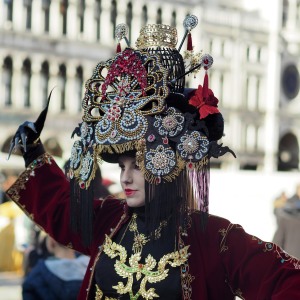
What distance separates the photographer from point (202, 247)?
3170 millimetres

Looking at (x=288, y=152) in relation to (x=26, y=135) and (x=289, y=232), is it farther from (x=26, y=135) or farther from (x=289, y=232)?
(x=26, y=135)

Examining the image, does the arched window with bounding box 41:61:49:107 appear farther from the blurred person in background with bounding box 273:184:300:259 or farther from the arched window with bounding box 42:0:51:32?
the blurred person in background with bounding box 273:184:300:259

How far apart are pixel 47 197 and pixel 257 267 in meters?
1.07

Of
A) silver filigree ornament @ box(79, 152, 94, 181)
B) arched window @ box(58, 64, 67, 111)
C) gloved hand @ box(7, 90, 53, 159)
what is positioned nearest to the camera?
silver filigree ornament @ box(79, 152, 94, 181)

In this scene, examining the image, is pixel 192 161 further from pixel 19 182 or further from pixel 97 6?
pixel 97 6

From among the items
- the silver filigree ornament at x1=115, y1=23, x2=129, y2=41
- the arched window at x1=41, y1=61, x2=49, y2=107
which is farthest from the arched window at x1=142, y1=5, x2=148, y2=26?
the silver filigree ornament at x1=115, y1=23, x2=129, y2=41

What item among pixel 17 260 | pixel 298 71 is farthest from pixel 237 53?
pixel 17 260

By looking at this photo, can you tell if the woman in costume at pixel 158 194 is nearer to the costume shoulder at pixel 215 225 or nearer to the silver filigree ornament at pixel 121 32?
the costume shoulder at pixel 215 225

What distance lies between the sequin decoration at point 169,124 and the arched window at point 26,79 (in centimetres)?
2729

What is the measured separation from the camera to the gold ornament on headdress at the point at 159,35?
3.35 metres

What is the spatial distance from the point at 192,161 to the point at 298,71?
37149 mm

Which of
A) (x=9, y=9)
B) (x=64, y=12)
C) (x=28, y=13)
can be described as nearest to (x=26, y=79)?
(x=28, y=13)

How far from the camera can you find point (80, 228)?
3.38 m

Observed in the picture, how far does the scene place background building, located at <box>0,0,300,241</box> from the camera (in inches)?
1172
